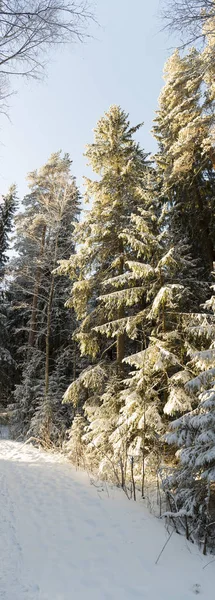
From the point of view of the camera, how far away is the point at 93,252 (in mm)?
9930

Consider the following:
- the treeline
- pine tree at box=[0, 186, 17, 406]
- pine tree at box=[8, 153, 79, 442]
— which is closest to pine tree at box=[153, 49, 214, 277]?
the treeline

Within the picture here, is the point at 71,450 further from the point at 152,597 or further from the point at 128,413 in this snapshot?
the point at 152,597

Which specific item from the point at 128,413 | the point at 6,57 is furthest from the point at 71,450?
the point at 6,57

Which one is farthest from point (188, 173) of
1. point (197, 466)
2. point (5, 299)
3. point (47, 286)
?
point (5, 299)

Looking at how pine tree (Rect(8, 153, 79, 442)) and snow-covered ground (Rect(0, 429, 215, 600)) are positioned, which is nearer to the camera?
snow-covered ground (Rect(0, 429, 215, 600))

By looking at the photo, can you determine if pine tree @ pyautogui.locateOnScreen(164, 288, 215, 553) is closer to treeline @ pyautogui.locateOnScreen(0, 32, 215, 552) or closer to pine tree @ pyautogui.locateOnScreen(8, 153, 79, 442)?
treeline @ pyautogui.locateOnScreen(0, 32, 215, 552)

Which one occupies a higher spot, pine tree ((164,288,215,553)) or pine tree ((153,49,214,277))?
pine tree ((153,49,214,277))

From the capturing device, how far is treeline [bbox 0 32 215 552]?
5199 mm

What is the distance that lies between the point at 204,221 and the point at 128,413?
25.9 feet

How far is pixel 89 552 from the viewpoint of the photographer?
3852 mm

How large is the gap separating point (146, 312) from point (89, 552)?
5.48m

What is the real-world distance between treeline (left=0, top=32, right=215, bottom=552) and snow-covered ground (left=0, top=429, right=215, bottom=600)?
0.49 meters

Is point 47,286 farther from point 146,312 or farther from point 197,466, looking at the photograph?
point 197,466

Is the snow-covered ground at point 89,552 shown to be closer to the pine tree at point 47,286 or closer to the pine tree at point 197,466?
the pine tree at point 197,466
